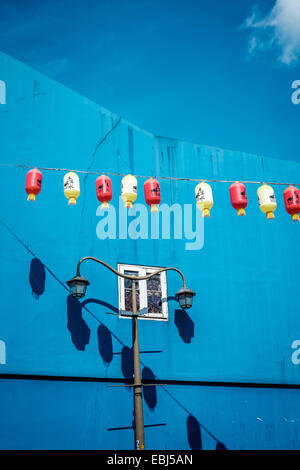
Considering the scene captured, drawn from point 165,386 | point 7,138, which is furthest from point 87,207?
point 165,386

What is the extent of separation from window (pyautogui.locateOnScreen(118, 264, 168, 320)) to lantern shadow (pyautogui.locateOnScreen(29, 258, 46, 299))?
1.72 meters

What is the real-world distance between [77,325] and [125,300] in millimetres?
1276

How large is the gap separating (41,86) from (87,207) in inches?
117

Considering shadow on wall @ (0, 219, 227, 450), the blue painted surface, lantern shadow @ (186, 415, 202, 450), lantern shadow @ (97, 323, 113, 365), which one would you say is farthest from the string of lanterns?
lantern shadow @ (186, 415, 202, 450)

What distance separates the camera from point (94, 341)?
11.1m

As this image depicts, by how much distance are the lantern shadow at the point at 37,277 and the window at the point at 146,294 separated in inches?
67.7

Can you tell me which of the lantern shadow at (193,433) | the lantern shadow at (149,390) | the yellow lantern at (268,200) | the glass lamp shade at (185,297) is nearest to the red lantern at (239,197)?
the yellow lantern at (268,200)

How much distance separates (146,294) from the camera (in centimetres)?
1195

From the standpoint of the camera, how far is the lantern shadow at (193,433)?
11172 millimetres

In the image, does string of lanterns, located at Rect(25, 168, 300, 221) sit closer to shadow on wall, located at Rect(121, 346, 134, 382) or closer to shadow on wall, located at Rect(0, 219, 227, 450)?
shadow on wall, located at Rect(0, 219, 227, 450)

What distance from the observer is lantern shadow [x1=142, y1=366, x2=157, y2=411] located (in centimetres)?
1115

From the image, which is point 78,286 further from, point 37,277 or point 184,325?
point 184,325

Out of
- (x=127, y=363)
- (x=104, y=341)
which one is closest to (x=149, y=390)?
(x=127, y=363)
